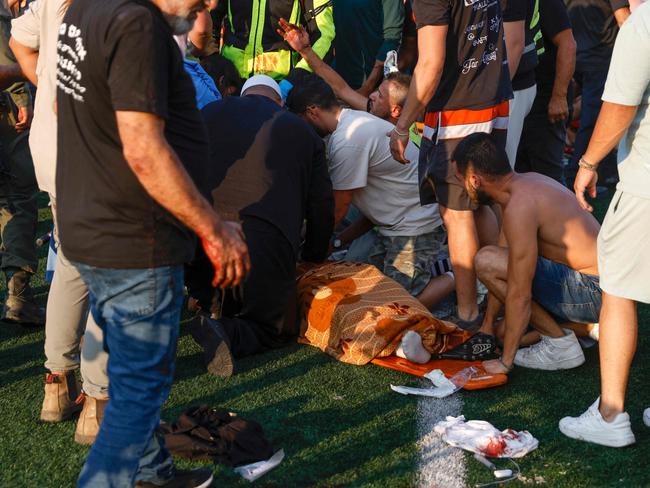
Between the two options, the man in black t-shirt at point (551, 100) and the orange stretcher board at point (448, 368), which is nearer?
the orange stretcher board at point (448, 368)

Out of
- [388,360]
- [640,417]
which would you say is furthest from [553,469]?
[388,360]

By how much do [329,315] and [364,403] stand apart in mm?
718

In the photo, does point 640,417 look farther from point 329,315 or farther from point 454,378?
point 329,315

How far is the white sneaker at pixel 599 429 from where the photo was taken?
3.44 metres

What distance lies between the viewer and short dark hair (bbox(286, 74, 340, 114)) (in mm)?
5086

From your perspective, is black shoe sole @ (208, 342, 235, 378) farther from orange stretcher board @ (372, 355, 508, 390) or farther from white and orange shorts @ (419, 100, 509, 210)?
white and orange shorts @ (419, 100, 509, 210)

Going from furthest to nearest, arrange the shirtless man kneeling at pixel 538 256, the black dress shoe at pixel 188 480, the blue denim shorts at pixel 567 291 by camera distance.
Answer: the blue denim shorts at pixel 567 291 → the shirtless man kneeling at pixel 538 256 → the black dress shoe at pixel 188 480

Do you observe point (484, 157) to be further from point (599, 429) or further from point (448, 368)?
point (599, 429)

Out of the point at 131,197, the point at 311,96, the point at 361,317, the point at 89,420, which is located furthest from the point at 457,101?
the point at 131,197

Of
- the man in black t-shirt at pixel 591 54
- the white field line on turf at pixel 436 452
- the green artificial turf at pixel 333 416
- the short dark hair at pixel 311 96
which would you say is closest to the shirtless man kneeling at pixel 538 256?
the green artificial turf at pixel 333 416

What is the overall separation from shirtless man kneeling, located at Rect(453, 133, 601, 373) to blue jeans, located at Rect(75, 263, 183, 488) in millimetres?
1945

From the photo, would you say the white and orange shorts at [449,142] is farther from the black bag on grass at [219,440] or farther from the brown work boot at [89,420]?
the brown work boot at [89,420]

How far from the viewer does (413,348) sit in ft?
14.0

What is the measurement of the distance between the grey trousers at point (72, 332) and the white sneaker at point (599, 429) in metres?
1.85
